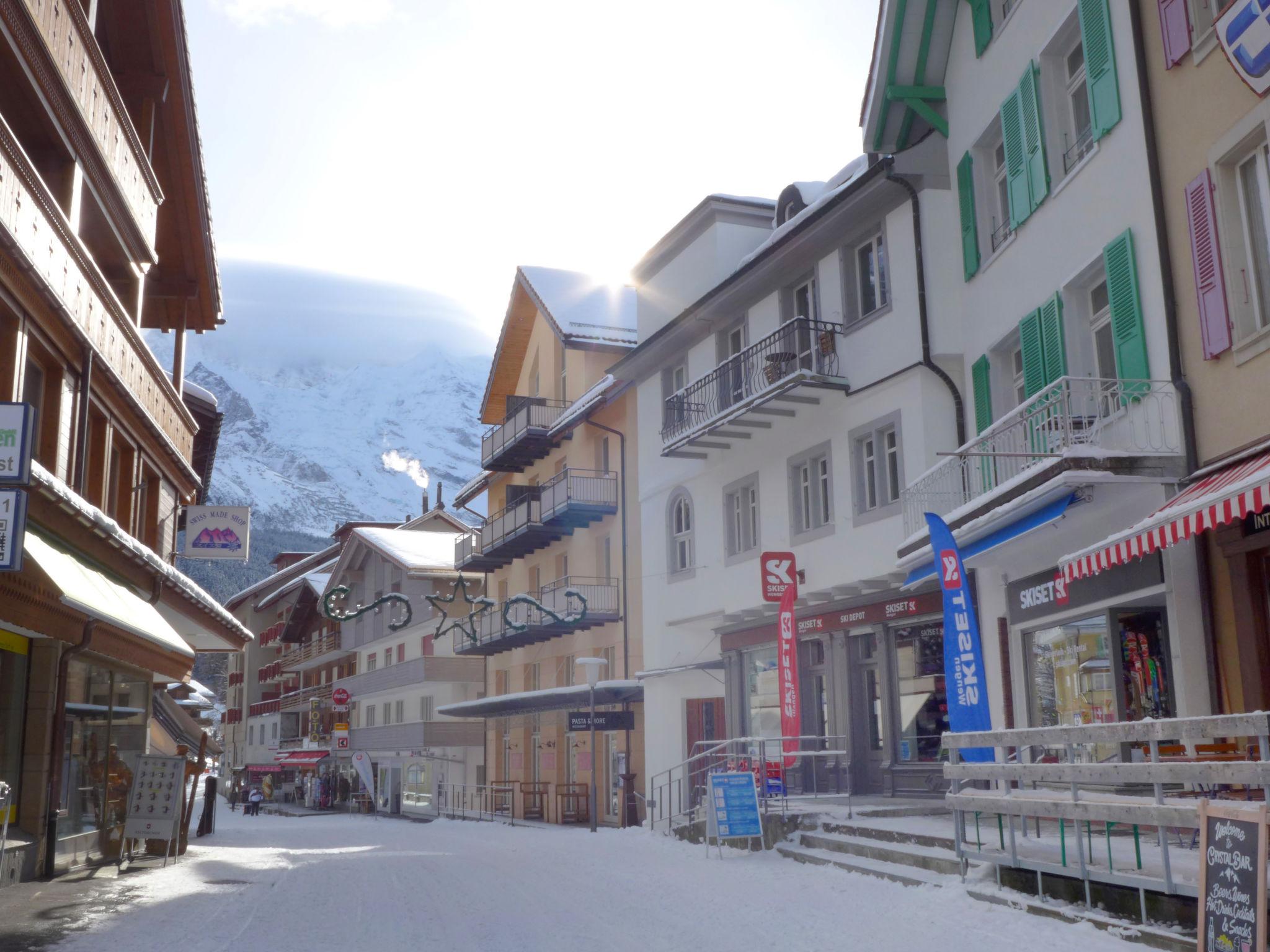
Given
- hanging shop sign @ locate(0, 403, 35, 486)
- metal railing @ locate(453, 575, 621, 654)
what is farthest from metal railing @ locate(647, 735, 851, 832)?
hanging shop sign @ locate(0, 403, 35, 486)

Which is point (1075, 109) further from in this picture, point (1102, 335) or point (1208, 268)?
point (1208, 268)

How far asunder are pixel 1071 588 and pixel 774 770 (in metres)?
5.37

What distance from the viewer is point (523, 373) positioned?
4109 cm

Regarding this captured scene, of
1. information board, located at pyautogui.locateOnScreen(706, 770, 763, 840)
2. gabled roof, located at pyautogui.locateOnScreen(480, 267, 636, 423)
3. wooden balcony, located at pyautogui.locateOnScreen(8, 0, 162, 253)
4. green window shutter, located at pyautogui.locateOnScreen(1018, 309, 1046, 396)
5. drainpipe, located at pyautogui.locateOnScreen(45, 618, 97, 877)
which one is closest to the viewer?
wooden balcony, located at pyautogui.locateOnScreen(8, 0, 162, 253)

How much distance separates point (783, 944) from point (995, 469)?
8172mm

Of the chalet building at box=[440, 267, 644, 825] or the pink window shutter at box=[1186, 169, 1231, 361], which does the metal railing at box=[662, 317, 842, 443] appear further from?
the pink window shutter at box=[1186, 169, 1231, 361]

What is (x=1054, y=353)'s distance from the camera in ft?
48.2

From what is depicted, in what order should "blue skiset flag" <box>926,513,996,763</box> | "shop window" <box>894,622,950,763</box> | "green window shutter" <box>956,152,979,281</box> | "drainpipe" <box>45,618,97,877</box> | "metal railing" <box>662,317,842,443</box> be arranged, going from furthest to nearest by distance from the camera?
"metal railing" <box>662,317,842,443</box> → "shop window" <box>894,622,950,763</box> → "green window shutter" <box>956,152,979,281</box> → "drainpipe" <box>45,618,97,877</box> → "blue skiset flag" <box>926,513,996,763</box>

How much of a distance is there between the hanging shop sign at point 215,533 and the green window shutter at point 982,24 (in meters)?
14.1

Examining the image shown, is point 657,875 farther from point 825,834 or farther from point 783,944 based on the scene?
point 783,944

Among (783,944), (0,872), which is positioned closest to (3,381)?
(0,872)

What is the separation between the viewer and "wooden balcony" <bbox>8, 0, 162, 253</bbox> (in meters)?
12.0

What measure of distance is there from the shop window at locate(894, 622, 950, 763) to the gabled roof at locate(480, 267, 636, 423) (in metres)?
17.0

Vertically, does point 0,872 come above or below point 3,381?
below
